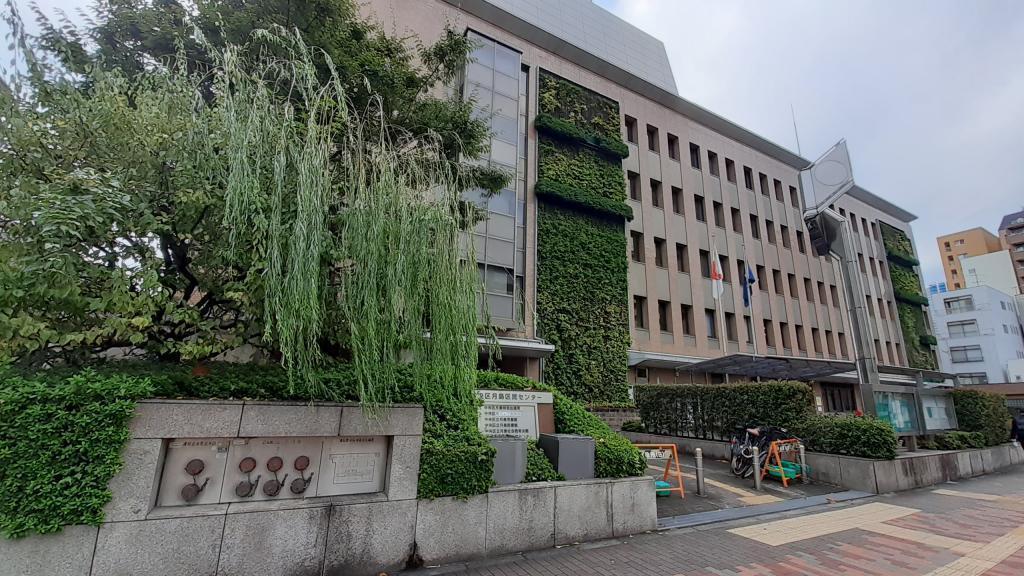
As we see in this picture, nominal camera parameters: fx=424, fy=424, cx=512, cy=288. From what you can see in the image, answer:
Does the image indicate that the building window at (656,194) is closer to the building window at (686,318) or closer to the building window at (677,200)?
the building window at (677,200)

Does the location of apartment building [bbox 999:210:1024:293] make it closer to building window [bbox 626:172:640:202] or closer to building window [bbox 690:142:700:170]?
building window [bbox 690:142:700:170]

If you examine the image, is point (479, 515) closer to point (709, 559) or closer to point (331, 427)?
point (331, 427)

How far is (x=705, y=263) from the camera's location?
2302 cm

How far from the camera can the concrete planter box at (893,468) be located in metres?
8.90

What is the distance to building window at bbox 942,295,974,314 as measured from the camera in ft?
165

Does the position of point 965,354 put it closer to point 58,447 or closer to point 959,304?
point 959,304

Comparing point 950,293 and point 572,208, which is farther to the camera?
point 950,293

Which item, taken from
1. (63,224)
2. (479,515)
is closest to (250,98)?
(63,224)

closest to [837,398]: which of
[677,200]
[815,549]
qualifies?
[677,200]

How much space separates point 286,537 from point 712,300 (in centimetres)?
2214

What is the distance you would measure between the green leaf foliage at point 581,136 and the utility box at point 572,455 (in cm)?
1612

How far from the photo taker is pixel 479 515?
5.12 meters

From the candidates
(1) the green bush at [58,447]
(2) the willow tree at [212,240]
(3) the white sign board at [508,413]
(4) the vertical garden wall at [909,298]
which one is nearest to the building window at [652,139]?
(3) the white sign board at [508,413]

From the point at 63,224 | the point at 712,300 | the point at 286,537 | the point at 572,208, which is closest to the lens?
the point at 63,224
